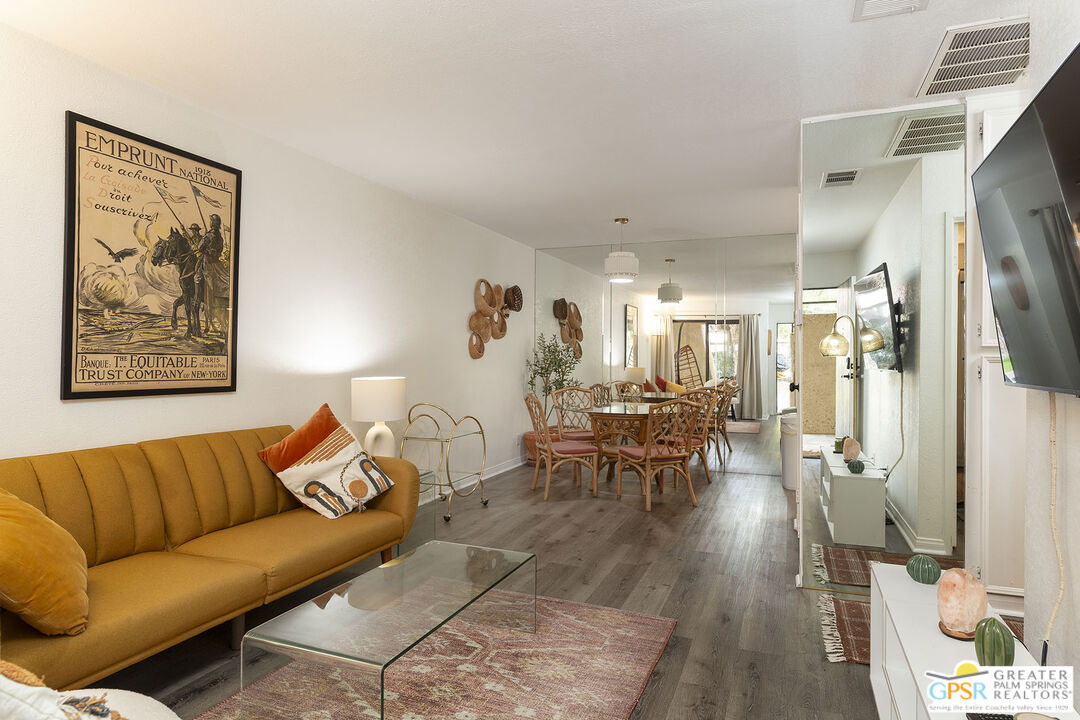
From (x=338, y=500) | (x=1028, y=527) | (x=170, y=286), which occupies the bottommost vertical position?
(x=338, y=500)

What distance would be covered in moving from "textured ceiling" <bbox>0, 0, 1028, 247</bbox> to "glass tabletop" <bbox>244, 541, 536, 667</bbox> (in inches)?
88.1

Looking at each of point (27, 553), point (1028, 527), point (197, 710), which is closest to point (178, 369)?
point (27, 553)

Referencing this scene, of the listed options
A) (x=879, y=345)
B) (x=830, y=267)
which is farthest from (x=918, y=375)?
(x=830, y=267)

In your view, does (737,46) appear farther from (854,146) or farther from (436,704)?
A: (436,704)

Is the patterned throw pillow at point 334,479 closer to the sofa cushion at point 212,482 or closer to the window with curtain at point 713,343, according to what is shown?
the sofa cushion at point 212,482

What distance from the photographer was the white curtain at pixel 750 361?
258 inches

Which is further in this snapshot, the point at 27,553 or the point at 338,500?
the point at 338,500

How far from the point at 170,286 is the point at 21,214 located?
2.19ft

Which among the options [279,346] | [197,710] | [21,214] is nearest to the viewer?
[197,710]

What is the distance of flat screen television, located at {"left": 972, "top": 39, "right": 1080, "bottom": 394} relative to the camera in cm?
132

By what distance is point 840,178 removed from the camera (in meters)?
3.41

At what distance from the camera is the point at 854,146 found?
3377mm

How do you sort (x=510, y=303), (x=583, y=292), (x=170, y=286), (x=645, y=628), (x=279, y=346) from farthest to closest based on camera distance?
(x=583, y=292), (x=510, y=303), (x=279, y=346), (x=170, y=286), (x=645, y=628)

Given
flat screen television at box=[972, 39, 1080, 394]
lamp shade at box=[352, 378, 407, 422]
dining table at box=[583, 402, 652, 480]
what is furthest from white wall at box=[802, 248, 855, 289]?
lamp shade at box=[352, 378, 407, 422]
